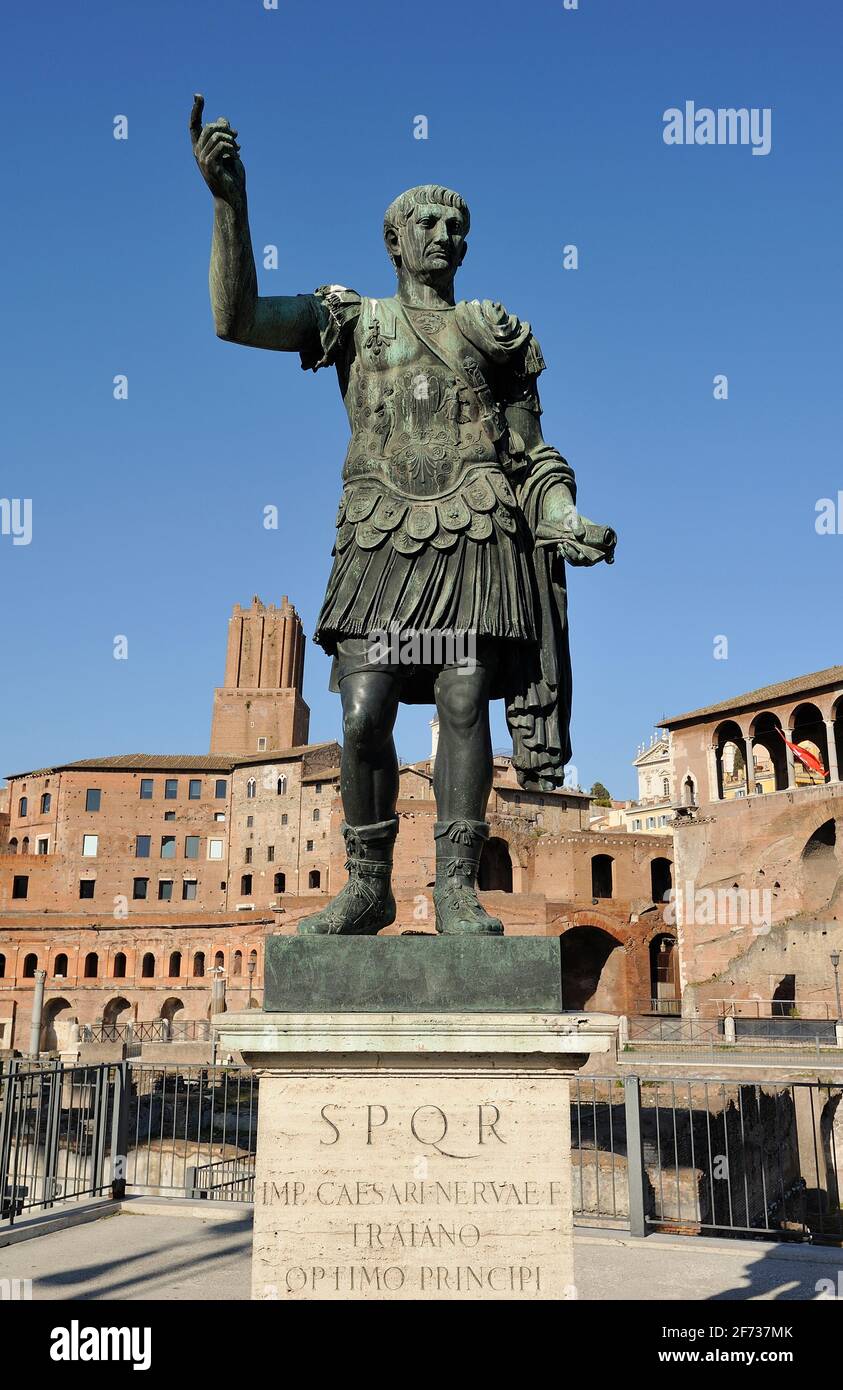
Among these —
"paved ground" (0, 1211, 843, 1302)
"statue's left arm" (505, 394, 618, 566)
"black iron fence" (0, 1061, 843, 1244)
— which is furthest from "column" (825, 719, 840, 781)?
"statue's left arm" (505, 394, 618, 566)

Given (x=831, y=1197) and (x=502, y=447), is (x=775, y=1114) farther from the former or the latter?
(x=502, y=447)

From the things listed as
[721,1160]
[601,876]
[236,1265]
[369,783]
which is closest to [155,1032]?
[601,876]

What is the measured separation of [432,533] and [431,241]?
1277mm

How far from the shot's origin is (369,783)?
4.35m

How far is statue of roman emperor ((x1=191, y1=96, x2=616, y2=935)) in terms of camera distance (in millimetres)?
4301

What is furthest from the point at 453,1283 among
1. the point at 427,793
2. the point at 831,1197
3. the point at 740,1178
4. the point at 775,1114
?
the point at 427,793

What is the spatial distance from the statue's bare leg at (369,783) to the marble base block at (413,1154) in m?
0.62

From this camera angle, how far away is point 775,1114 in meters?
20.3

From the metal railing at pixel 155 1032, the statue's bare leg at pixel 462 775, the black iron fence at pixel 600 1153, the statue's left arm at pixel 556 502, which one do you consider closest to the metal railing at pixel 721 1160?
the black iron fence at pixel 600 1153

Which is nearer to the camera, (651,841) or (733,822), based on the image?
(733,822)

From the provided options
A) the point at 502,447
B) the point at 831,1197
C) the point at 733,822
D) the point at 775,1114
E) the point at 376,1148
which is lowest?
the point at 831,1197

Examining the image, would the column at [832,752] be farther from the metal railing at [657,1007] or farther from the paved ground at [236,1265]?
the paved ground at [236,1265]

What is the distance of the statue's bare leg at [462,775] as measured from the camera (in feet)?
14.1

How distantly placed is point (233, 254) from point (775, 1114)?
64.5 ft
